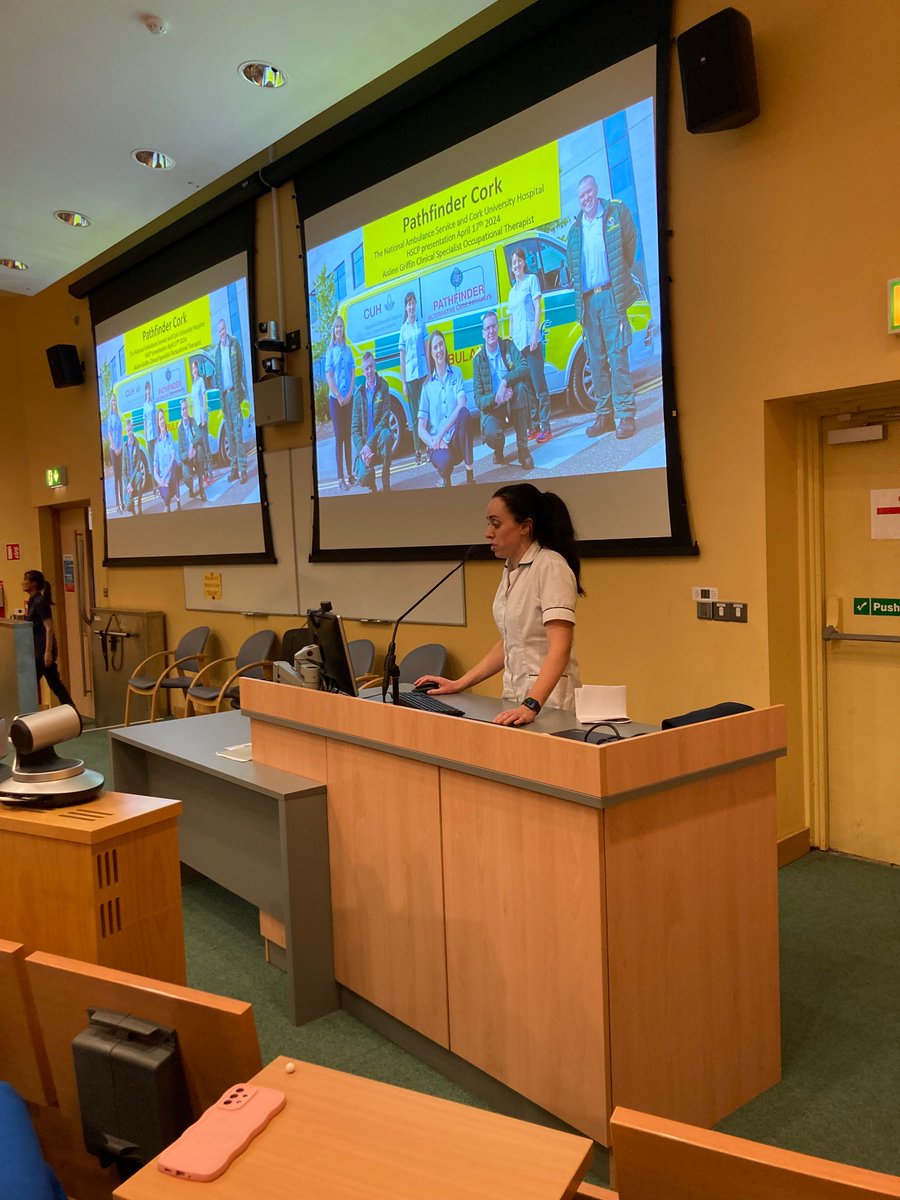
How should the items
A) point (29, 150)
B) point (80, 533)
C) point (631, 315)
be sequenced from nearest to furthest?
point (631, 315), point (29, 150), point (80, 533)

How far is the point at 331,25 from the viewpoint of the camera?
433 cm

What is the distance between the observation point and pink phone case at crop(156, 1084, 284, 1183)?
2.95ft

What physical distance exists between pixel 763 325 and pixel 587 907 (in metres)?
2.59

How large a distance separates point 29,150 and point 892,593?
18.1 feet

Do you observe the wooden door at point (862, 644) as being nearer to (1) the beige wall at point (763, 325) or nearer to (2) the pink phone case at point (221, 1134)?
(1) the beige wall at point (763, 325)

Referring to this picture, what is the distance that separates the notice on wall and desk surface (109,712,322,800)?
8.12ft

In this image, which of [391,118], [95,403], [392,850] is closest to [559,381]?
[391,118]

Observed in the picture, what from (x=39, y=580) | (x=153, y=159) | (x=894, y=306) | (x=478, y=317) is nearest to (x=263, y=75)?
(x=153, y=159)

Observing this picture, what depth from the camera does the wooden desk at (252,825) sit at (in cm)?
261

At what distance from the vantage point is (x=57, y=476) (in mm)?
8938

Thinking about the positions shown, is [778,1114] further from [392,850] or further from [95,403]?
[95,403]

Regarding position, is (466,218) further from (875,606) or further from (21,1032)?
(21,1032)

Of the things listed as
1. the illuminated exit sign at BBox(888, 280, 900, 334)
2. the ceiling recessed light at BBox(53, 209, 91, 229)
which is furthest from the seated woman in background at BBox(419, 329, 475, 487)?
the ceiling recessed light at BBox(53, 209, 91, 229)

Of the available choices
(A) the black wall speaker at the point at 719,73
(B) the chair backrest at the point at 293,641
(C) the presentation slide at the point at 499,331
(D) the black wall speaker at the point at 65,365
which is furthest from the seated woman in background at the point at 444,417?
(D) the black wall speaker at the point at 65,365
